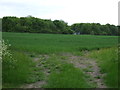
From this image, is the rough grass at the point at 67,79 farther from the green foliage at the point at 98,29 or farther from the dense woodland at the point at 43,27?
the green foliage at the point at 98,29

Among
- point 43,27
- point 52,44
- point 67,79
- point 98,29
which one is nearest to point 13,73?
point 67,79

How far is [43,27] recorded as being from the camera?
5689 inches

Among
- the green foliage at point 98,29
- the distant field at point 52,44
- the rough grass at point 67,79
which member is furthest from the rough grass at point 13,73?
the green foliage at point 98,29

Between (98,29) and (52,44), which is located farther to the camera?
(98,29)

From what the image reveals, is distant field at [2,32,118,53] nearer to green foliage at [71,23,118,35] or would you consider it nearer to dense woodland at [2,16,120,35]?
dense woodland at [2,16,120,35]

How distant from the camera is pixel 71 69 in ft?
57.0

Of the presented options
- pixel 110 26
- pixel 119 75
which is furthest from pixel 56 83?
pixel 110 26

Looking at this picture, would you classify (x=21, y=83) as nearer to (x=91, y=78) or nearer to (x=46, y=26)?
(x=91, y=78)

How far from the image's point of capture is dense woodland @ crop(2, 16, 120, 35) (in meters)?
134

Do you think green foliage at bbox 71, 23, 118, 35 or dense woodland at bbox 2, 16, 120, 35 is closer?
dense woodland at bbox 2, 16, 120, 35

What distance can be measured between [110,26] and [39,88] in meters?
162

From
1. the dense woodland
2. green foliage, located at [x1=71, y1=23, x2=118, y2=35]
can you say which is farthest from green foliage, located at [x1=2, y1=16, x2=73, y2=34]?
green foliage, located at [x1=71, y1=23, x2=118, y2=35]

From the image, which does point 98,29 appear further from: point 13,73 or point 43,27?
point 13,73

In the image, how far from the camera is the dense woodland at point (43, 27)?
133500 millimetres
